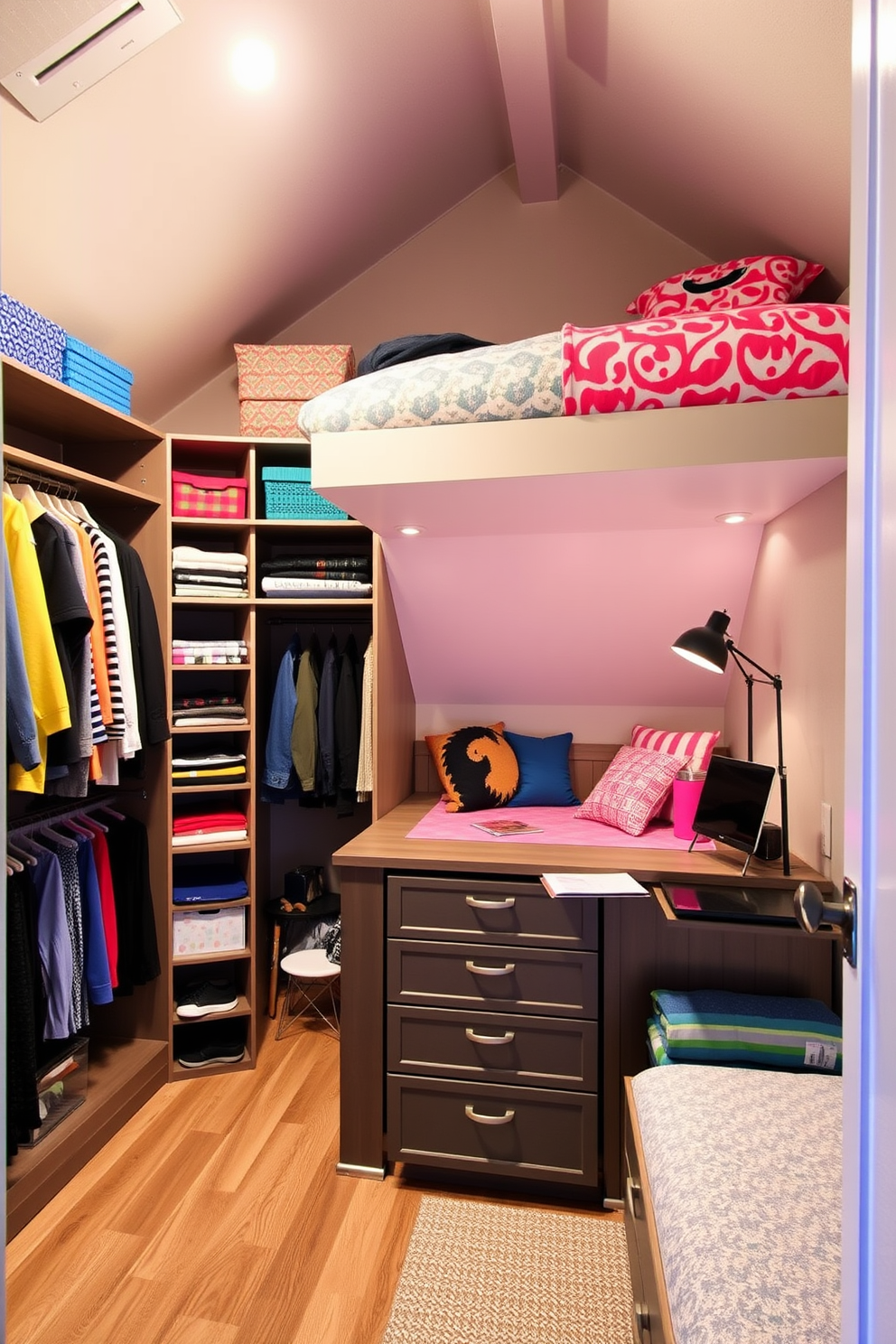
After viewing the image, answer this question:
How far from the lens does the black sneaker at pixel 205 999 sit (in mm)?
2557

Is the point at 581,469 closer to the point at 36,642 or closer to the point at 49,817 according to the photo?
the point at 36,642

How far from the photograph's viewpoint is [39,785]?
185 centimetres

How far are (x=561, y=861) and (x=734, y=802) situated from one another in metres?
0.49

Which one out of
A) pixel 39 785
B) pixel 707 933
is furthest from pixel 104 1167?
pixel 707 933

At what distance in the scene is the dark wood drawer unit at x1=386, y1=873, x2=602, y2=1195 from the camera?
1945mm

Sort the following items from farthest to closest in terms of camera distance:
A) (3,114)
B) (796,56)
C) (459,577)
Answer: (459,577) → (3,114) → (796,56)

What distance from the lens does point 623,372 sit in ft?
5.72

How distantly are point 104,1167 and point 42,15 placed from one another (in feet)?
9.14

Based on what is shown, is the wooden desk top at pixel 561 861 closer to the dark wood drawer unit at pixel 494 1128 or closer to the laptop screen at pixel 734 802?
the laptop screen at pixel 734 802

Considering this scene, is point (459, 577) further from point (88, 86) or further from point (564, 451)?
point (88, 86)

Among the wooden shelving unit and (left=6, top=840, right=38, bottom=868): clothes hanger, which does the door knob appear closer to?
(left=6, top=840, right=38, bottom=868): clothes hanger

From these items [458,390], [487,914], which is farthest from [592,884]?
[458,390]

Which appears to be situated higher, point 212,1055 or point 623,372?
point 623,372

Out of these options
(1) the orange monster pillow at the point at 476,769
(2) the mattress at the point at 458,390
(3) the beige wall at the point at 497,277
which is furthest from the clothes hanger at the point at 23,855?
(3) the beige wall at the point at 497,277
